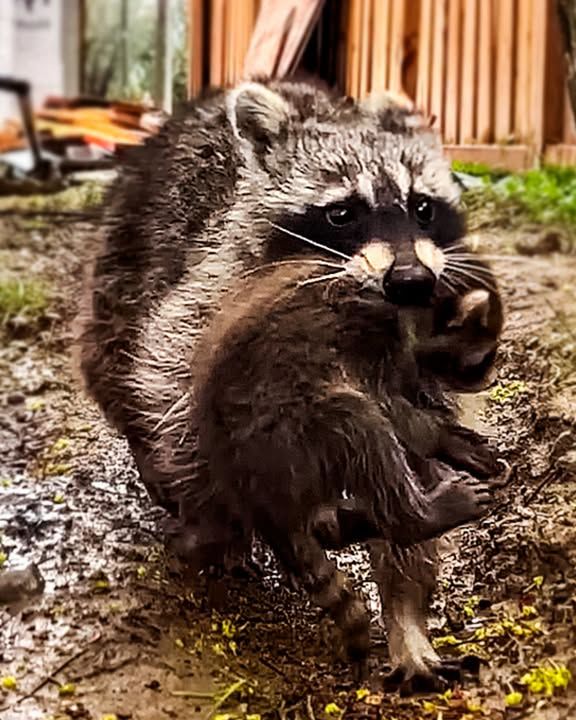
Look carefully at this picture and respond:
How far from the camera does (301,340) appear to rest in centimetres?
108

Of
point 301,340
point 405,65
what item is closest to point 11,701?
point 301,340

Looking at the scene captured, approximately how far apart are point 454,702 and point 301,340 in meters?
0.37

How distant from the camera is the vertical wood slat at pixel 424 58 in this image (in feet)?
3.82

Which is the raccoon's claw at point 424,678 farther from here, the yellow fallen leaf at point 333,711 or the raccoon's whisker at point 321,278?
the raccoon's whisker at point 321,278

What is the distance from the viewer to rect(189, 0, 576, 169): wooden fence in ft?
3.82

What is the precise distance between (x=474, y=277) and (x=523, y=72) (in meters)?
0.24

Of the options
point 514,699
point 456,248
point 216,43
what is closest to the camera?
point 514,699

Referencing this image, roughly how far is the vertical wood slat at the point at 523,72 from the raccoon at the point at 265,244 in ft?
0.36

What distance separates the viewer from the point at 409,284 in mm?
1021

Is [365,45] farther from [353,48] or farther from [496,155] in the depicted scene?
[496,155]

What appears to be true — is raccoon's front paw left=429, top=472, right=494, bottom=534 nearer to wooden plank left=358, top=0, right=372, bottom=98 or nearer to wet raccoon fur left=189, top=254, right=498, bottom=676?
wet raccoon fur left=189, top=254, right=498, bottom=676

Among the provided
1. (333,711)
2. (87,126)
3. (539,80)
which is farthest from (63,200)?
(333,711)

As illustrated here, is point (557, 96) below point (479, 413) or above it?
above

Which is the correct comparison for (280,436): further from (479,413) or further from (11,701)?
(11,701)
